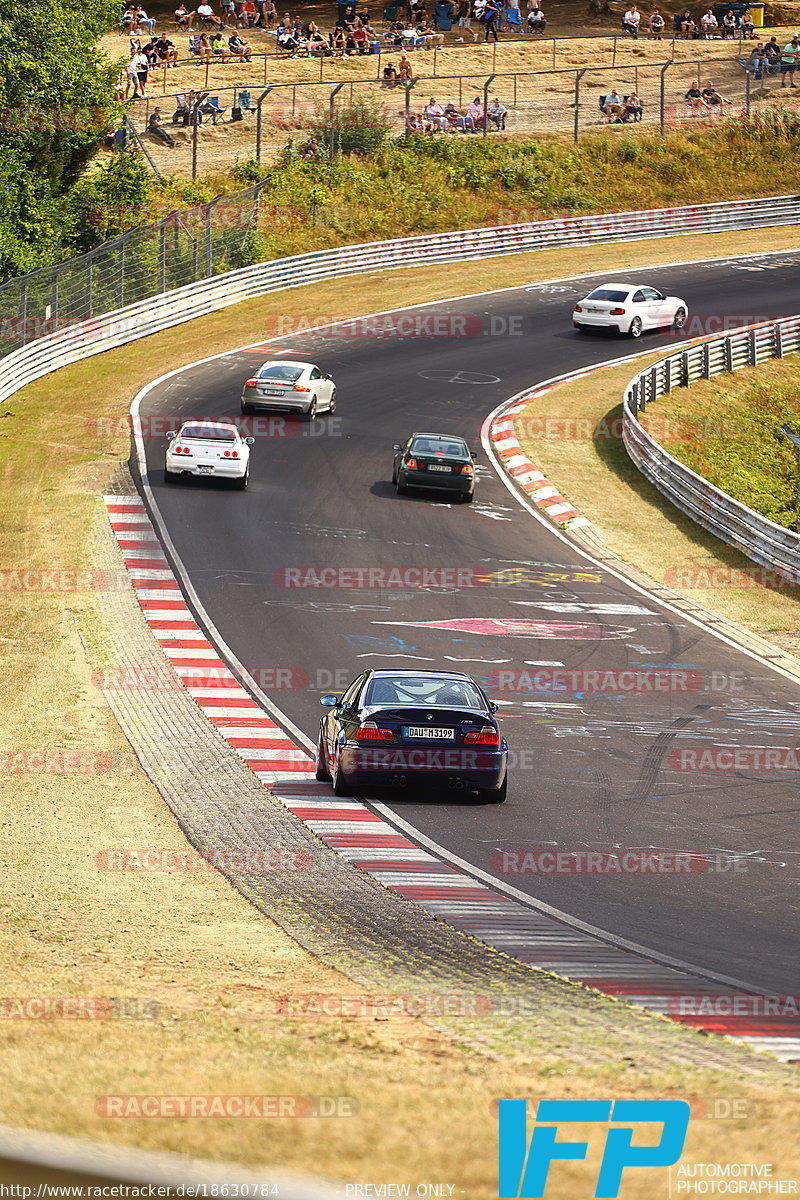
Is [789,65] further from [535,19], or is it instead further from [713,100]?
[535,19]

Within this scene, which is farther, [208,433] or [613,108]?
[613,108]

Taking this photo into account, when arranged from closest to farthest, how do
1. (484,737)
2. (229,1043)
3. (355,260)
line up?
1. (229,1043)
2. (484,737)
3. (355,260)

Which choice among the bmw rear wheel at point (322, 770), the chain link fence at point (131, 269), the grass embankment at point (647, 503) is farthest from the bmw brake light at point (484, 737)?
the chain link fence at point (131, 269)

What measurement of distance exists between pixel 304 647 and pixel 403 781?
769 centimetres

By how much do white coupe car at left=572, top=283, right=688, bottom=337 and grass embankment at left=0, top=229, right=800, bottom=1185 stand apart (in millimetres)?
33927

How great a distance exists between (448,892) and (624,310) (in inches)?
1570

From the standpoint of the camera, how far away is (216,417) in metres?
38.5

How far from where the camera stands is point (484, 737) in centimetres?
1547

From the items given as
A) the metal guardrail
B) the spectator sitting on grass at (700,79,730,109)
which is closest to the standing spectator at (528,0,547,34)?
the spectator sitting on grass at (700,79,730,109)

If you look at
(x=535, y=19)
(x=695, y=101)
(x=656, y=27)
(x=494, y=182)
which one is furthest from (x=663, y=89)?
(x=535, y=19)

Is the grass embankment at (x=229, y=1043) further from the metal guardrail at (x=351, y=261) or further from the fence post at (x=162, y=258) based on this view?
the fence post at (x=162, y=258)

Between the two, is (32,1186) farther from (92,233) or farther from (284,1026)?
(92,233)

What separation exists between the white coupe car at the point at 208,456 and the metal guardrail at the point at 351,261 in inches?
359

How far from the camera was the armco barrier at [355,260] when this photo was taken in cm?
4456
